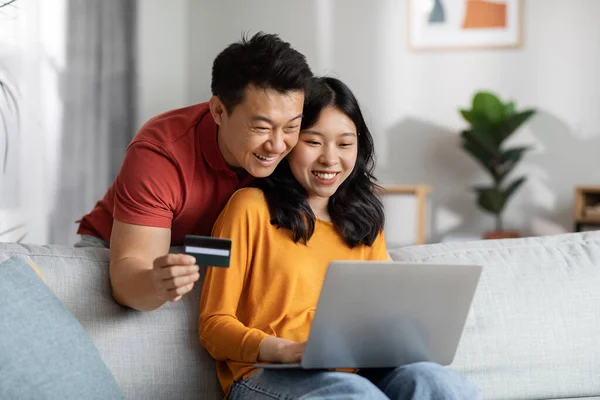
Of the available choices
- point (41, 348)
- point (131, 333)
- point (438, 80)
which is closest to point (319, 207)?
point (131, 333)

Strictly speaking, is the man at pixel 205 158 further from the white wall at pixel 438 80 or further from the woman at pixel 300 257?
the white wall at pixel 438 80

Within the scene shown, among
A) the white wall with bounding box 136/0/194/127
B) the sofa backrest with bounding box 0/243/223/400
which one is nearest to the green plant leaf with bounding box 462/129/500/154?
the white wall with bounding box 136/0/194/127

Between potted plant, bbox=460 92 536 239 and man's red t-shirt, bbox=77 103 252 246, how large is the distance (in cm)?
329

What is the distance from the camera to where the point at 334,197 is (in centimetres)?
183

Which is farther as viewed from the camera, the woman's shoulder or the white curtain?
the white curtain

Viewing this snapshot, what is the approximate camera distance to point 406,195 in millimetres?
4965

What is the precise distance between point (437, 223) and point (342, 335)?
13.2 feet

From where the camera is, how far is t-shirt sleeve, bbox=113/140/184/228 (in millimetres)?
1624

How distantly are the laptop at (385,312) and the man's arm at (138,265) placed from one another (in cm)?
26

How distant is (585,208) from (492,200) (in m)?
0.56

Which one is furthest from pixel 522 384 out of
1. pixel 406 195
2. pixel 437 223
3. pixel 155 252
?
pixel 437 223

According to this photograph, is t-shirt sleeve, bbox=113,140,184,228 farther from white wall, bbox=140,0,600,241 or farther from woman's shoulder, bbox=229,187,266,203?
white wall, bbox=140,0,600,241

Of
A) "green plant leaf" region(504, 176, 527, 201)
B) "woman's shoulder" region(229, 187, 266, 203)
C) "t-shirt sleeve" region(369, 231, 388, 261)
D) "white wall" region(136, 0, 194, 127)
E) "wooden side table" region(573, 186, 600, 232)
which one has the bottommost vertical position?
"wooden side table" region(573, 186, 600, 232)

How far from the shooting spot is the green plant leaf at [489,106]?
15.8 ft
